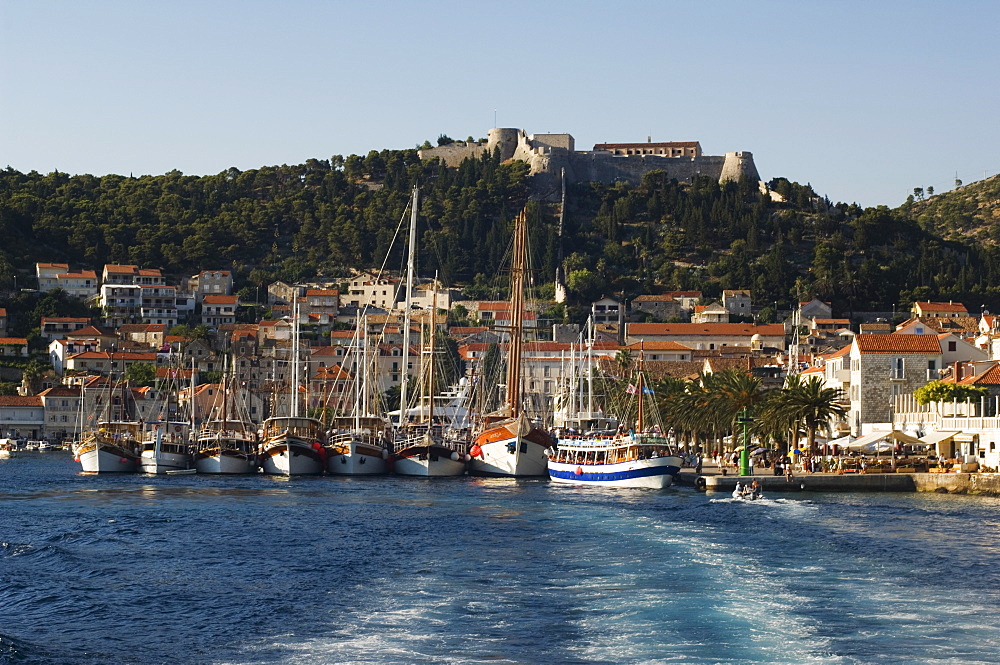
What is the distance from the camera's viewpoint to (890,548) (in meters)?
38.5

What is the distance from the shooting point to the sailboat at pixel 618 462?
63219 mm

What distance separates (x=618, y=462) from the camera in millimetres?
65188

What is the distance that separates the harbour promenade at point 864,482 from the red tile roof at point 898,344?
1185 centimetres

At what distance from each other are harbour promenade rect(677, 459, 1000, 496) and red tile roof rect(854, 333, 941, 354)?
11.8 metres

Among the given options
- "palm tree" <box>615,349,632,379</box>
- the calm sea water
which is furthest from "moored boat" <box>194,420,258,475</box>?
"palm tree" <box>615,349,632,379</box>

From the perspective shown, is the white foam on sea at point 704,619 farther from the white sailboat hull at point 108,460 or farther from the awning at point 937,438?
the white sailboat hull at point 108,460

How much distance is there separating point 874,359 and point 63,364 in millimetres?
108956

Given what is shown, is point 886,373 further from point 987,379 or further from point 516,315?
point 516,315

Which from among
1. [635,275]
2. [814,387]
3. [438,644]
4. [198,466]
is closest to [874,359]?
[814,387]

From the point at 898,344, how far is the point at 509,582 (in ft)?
136

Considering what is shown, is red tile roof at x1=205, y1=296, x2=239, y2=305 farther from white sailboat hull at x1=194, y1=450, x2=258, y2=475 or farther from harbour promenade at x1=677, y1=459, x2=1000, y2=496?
harbour promenade at x1=677, y1=459, x2=1000, y2=496

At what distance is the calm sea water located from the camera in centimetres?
2634

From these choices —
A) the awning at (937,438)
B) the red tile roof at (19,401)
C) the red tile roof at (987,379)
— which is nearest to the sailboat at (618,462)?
the awning at (937,438)

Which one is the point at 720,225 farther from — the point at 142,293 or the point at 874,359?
the point at 874,359
